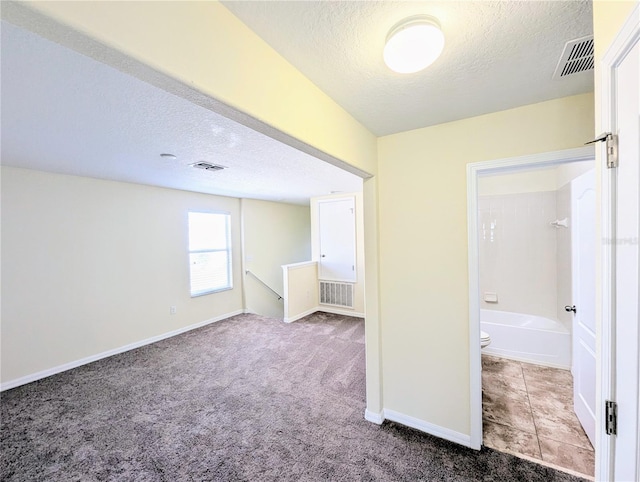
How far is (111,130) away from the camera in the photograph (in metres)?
1.97

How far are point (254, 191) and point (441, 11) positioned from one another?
13.1ft

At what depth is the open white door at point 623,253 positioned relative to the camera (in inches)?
26.4

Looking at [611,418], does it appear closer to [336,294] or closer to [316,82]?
[316,82]

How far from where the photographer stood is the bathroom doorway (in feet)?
6.12

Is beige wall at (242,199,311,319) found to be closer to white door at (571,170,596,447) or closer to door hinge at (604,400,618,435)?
white door at (571,170,596,447)

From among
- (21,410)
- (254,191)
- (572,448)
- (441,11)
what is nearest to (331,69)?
(441,11)

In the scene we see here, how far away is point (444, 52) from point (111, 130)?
2.23m

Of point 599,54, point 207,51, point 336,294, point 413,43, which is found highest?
point 413,43

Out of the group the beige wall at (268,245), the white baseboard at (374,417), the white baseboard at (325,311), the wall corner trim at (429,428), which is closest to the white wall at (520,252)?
the white baseboard at (325,311)

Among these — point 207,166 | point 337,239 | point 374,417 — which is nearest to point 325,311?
point 337,239

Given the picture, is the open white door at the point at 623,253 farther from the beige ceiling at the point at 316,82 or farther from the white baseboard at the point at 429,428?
the white baseboard at the point at 429,428

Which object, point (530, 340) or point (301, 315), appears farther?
point (301, 315)

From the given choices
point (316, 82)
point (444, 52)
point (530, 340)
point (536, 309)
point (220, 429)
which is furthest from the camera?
point (536, 309)

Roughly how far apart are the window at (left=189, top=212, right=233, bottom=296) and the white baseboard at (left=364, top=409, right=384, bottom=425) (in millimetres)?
3504
